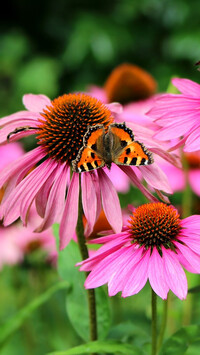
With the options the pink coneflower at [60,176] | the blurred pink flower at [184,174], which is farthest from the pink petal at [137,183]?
the blurred pink flower at [184,174]

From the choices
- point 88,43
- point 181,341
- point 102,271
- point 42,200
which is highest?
point 88,43

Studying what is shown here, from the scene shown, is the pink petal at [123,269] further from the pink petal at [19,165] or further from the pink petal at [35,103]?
the pink petal at [35,103]

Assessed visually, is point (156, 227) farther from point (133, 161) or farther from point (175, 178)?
point (175, 178)

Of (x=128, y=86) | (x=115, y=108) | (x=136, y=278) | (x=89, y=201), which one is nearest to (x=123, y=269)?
(x=136, y=278)

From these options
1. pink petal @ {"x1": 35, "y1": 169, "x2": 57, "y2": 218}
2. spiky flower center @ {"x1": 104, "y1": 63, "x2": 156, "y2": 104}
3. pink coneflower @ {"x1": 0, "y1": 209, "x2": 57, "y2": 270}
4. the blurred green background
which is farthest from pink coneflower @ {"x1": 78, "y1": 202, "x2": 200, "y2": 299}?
the blurred green background

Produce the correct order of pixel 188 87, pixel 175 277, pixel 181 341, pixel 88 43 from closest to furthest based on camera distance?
pixel 175 277, pixel 181 341, pixel 188 87, pixel 88 43

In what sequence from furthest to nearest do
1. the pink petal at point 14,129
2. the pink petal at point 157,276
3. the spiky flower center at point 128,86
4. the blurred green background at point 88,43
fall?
the blurred green background at point 88,43 < the spiky flower center at point 128,86 < the pink petal at point 14,129 < the pink petal at point 157,276

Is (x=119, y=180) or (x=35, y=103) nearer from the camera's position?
(x=35, y=103)
